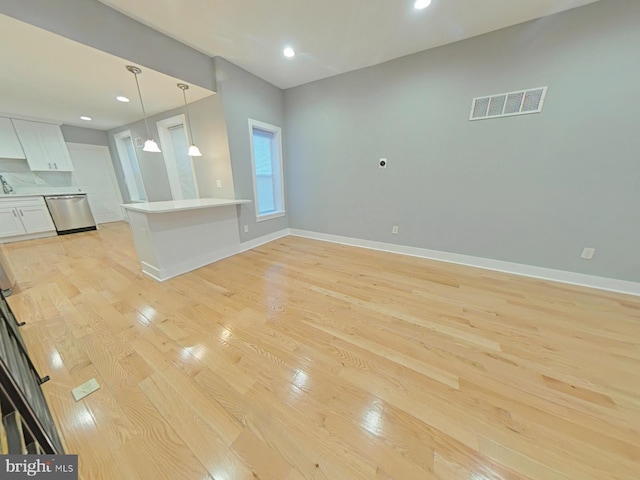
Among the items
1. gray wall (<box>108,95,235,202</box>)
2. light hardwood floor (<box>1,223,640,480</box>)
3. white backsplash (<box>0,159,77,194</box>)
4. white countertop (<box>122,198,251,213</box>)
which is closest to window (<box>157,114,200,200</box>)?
gray wall (<box>108,95,235,202</box>)

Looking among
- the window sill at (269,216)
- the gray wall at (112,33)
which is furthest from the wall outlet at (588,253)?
the gray wall at (112,33)

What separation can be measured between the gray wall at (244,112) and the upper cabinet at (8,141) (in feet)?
15.0

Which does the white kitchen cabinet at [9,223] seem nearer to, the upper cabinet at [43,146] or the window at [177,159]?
the upper cabinet at [43,146]

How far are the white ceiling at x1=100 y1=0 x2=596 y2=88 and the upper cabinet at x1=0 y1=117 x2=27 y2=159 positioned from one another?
4.36 m

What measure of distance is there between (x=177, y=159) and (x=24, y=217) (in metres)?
3.20

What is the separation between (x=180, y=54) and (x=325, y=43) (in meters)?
1.76

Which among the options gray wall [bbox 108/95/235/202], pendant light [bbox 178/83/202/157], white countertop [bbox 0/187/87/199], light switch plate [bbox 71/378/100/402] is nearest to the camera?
light switch plate [bbox 71/378/100/402]

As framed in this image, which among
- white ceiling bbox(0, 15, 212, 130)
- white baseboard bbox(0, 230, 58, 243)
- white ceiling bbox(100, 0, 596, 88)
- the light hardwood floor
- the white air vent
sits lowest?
the light hardwood floor

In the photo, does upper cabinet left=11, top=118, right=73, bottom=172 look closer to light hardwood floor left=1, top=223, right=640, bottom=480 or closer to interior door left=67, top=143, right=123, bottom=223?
interior door left=67, top=143, right=123, bottom=223

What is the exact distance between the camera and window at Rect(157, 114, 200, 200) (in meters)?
3.70

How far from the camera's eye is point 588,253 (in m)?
2.32

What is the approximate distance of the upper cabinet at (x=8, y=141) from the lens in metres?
3.85

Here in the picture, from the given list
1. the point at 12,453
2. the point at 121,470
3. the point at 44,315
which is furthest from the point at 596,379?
the point at 44,315

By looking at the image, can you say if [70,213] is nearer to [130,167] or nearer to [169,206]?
[130,167]
